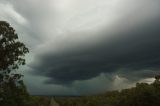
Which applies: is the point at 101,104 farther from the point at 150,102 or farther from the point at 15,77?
the point at 15,77

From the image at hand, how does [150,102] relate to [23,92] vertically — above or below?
above

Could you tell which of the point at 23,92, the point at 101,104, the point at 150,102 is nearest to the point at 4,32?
the point at 23,92

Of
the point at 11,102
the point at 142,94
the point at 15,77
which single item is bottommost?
the point at 11,102

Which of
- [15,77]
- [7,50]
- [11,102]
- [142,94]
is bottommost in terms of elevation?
[11,102]

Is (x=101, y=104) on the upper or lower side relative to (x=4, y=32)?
upper

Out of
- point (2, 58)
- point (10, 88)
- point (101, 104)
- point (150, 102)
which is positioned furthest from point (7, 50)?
point (101, 104)

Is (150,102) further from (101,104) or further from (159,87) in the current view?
(101,104)

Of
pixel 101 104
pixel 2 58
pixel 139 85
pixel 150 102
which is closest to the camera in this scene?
pixel 2 58

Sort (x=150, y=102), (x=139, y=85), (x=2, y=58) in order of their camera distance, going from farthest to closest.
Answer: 1. (x=139, y=85)
2. (x=150, y=102)
3. (x=2, y=58)

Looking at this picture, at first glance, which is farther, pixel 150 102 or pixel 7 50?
pixel 150 102
